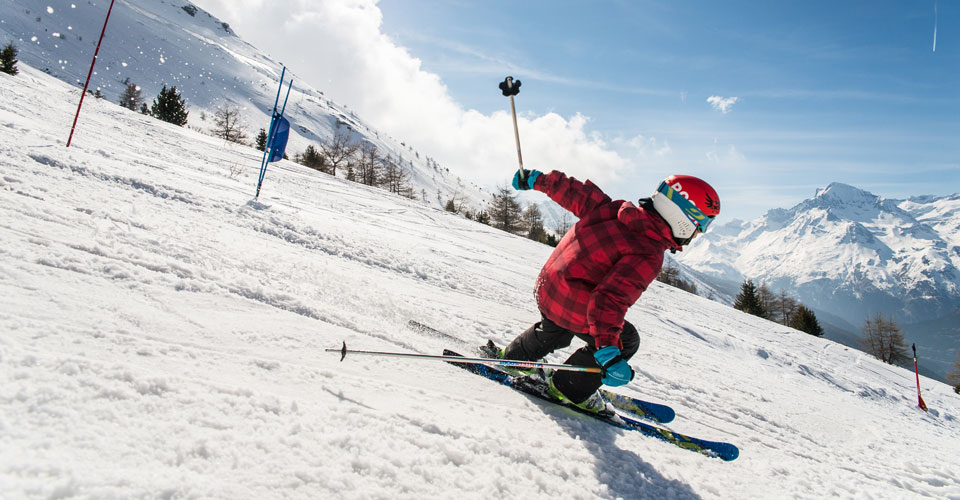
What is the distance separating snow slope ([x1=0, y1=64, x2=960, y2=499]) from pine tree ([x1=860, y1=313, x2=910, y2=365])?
45.7 meters

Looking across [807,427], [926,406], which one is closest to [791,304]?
[926,406]

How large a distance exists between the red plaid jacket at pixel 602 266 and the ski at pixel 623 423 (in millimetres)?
534

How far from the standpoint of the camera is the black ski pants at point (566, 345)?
9.51 ft

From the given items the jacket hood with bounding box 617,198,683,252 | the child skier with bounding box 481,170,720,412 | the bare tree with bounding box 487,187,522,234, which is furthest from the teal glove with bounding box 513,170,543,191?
the bare tree with bounding box 487,187,522,234

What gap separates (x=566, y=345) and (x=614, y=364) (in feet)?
2.66

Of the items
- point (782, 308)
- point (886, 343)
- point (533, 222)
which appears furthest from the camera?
point (782, 308)

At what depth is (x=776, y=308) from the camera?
152 feet

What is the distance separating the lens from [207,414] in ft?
5.45

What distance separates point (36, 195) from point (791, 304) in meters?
57.5

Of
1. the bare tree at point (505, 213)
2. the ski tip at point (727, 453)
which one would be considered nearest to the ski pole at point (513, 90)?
the ski tip at point (727, 453)

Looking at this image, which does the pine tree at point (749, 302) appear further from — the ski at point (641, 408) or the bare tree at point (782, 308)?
the ski at point (641, 408)

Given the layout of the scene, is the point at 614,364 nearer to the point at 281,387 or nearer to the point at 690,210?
the point at 690,210

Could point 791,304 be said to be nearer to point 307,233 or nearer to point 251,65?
point 307,233

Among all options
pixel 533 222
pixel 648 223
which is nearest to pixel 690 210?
pixel 648 223
